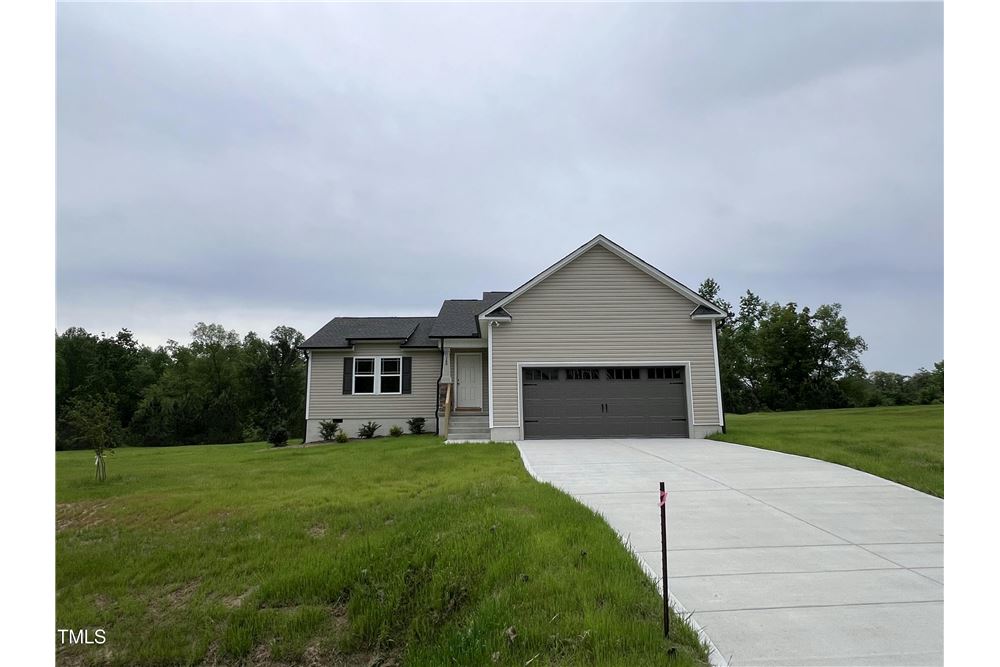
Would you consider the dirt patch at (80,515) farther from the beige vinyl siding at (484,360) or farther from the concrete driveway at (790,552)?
the beige vinyl siding at (484,360)

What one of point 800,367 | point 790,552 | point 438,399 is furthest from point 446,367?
point 800,367

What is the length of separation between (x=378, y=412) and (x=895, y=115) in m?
17.1

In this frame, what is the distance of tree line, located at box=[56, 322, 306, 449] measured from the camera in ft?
97.1

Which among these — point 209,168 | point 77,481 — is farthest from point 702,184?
point 77,481

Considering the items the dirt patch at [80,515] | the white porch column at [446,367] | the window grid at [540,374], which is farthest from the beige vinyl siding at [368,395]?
the dirt patch at [80,515]

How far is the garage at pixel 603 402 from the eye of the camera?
14961mm

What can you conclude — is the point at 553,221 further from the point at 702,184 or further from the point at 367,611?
the point at 367,611

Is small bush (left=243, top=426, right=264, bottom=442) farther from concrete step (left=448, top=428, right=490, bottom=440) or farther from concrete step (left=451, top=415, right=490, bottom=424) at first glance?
concrete step (left=448, top=428, right=490, bottom=440)

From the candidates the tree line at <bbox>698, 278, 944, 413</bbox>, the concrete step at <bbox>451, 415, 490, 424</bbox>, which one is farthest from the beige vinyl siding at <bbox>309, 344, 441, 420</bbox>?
the tree line at <bbox>698, 278, 944, 413</bbox>

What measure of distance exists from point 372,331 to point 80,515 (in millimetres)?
12899

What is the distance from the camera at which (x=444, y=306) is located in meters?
21.4

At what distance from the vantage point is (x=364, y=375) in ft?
63.1

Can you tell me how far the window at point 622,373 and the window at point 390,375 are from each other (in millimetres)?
8320

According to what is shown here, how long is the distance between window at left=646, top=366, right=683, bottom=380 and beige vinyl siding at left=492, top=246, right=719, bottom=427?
372 millimetres
